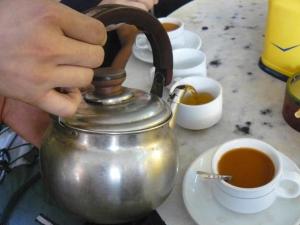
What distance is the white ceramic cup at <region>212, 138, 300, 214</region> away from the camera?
50cm

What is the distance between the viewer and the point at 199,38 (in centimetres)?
91

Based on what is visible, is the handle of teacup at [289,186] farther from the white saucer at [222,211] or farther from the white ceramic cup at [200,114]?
the white ceramic cup at [200,114]

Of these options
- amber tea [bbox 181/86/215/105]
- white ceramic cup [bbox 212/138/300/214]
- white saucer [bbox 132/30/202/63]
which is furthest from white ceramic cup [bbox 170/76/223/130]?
white saucer [bbox 132/30/202/63]

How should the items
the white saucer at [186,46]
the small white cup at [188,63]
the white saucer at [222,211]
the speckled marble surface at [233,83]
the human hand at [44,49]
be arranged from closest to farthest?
the human hand at [44,49], the white saucer at [222,211], the speckled marble surface at [233,83], the small white cup at [188,63], the white saucer at [186,46]

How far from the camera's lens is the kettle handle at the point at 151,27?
0.47 metres

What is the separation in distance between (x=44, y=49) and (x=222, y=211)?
1.03ft

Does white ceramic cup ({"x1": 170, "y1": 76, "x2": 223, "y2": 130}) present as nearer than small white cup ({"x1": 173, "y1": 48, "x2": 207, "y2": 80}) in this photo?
Yes

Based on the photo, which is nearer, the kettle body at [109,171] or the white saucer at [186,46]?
the kettle body at [109,171]

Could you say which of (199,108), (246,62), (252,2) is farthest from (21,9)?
(252,2)

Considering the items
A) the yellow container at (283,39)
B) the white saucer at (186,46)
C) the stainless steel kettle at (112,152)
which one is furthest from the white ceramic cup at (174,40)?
the stainless steel kettle at (112,152)

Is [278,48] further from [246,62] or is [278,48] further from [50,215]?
[50,215]

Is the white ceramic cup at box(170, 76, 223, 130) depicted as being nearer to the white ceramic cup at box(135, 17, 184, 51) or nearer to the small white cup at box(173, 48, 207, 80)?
the small white cup at box(173, 48, 207, 80)

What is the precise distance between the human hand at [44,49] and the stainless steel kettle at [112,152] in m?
0.04

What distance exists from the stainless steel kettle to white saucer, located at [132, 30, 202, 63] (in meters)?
0.36
